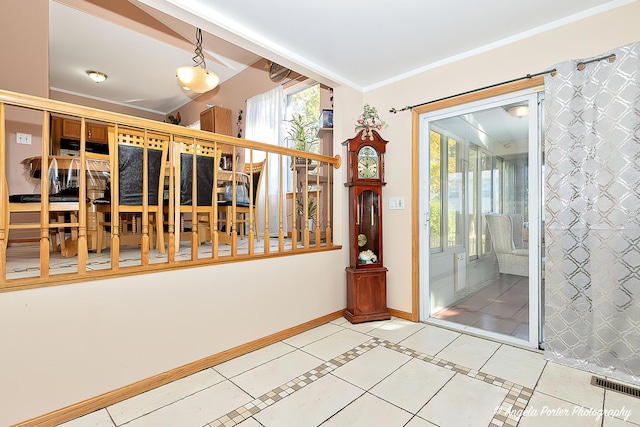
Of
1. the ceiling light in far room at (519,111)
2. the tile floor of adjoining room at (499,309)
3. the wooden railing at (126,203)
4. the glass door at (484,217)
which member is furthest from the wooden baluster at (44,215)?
the ceiling light in far room at (519,111)

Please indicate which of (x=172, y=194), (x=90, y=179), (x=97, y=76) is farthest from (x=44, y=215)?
(x=97, y=76)

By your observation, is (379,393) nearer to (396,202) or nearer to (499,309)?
(499,309)

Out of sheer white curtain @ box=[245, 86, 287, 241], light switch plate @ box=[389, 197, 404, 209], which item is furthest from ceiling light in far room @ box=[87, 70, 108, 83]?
light switch plate @ box=[389, 197, 404, 209]

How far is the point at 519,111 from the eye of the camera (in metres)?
2.47

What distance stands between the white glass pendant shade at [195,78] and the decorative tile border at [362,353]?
3.39m

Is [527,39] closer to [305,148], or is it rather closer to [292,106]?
[305,148]

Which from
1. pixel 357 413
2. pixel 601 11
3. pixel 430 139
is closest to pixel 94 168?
pixel 357 413

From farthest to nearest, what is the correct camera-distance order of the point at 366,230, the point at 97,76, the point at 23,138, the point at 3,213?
the point at 97,76 → the point at 23,138 → the point at 366,230 → the point at 3,213

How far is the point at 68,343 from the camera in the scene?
5.14 feet

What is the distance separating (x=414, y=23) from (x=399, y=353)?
7.99 ft

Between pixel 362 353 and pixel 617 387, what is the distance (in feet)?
5.02

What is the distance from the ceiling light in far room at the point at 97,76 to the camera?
5.34 m

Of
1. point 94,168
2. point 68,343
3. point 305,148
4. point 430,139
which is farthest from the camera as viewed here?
point 305,148

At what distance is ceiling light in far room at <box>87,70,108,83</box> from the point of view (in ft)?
17.5
